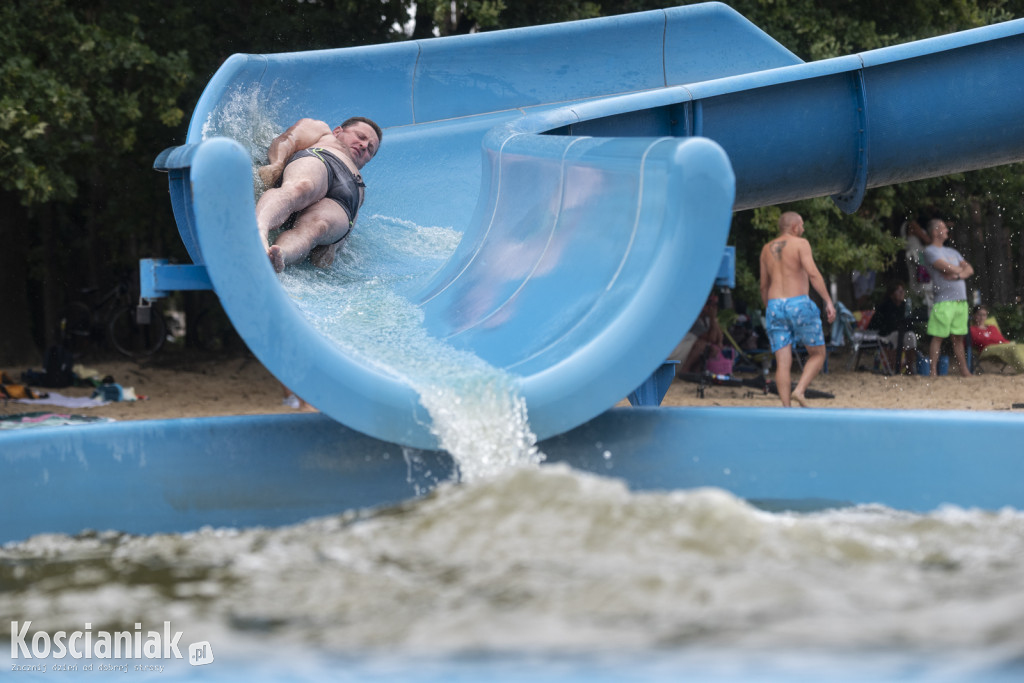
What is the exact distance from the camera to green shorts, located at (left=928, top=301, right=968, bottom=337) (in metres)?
9.51

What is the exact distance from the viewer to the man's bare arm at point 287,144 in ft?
16.2

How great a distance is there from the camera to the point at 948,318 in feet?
31.6

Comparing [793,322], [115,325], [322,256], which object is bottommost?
[115,325]

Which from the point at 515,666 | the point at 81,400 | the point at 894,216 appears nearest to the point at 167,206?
the point at 81,400

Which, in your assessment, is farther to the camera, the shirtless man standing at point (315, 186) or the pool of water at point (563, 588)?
the shirtless man standing at point (315, 186)

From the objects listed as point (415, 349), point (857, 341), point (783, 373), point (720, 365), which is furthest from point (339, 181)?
point (857, 341)

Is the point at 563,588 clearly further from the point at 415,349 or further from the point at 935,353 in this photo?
the point at 935,353

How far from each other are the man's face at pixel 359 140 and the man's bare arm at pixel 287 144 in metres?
0.08

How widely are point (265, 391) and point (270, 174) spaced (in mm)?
5297

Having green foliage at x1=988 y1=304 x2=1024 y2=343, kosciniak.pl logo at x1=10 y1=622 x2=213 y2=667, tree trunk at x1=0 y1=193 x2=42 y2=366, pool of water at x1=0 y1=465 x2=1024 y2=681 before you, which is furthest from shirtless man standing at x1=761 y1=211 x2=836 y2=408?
tree trunk at x1=0 y1=193 x2=42 y2=366

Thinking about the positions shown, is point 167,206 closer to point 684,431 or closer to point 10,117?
point 10,117

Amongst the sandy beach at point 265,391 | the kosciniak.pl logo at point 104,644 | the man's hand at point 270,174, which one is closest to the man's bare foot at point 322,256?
the man's hand at point 270,174

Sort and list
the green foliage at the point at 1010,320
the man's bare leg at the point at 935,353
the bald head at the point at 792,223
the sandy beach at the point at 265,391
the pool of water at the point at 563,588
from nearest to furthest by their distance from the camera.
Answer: the pool of water at the point at 563,588 → the bald head at the point at 792,223 → the sandy beach at the point at 265,391 → the man's bare leg at the point at 935,353 → the green foliage at the point at 1010,320

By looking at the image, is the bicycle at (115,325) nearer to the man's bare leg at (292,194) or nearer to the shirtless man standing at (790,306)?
the shirtless man standing at (790,306)
